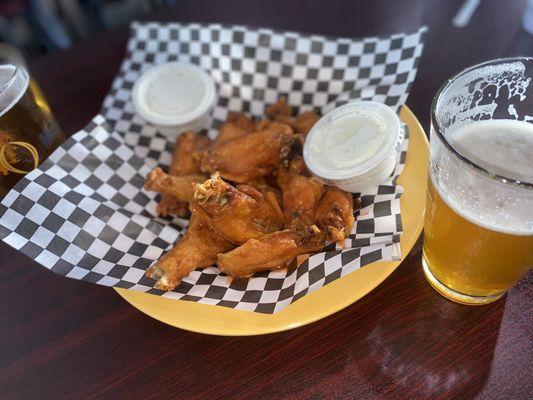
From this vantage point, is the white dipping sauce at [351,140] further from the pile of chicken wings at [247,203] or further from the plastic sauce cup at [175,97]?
the plastic sauce cup at [175,97]

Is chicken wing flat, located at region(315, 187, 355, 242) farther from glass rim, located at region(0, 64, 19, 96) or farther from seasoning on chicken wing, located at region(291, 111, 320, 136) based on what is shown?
glass rim, located at region(0, 64, 19, 96)

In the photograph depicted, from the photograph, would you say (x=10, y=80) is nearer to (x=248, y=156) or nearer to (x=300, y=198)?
(x=248, y=156)

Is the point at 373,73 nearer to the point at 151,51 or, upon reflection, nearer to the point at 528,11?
the point at 528,11

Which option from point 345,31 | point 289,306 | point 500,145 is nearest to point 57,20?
point 345,31

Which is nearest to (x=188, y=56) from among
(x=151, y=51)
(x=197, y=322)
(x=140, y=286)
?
(x=151, y=51)

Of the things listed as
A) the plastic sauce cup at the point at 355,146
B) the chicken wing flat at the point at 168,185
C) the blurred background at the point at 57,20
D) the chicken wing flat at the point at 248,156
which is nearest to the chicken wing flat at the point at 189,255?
the chicken wing flat at the point at 168,185
